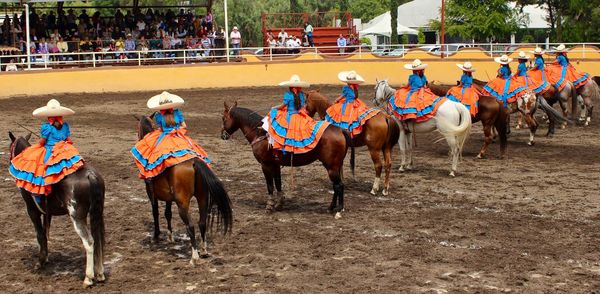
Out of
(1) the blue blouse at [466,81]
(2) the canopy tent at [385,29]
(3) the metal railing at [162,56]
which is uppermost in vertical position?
(2) the canopy tent at [385,29]

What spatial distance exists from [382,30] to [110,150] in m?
36.9

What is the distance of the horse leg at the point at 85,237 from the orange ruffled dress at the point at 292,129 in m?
3.61

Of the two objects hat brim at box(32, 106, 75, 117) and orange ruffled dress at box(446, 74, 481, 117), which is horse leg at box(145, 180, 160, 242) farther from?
orange ruffled dress at box(446, 74, 481, 117)

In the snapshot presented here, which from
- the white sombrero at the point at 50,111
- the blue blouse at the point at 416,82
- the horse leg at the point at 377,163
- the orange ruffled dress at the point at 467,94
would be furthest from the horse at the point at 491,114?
the white sombrero at the point at 50,111

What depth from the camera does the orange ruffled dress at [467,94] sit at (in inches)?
625

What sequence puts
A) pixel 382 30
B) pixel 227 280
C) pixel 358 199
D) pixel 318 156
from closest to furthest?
1. pixel 227 280
2. pixel 318 156
3. pixel 358 199
4. pixel 382 30

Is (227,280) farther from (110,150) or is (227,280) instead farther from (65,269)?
(110,150)

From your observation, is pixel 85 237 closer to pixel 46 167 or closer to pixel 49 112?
pixel 46 167

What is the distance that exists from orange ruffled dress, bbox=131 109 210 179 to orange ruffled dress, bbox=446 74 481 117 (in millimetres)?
7823

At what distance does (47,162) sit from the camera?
27.8 feet

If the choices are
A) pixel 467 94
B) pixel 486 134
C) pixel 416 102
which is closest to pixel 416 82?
pixel 416 102

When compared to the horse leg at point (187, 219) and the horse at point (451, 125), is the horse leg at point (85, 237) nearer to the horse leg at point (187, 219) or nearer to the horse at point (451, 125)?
the horse leg at point (187, 219)

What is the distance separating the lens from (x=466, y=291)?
26.3 feet

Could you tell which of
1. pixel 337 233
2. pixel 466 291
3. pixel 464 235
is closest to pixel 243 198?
pixel 337 233
